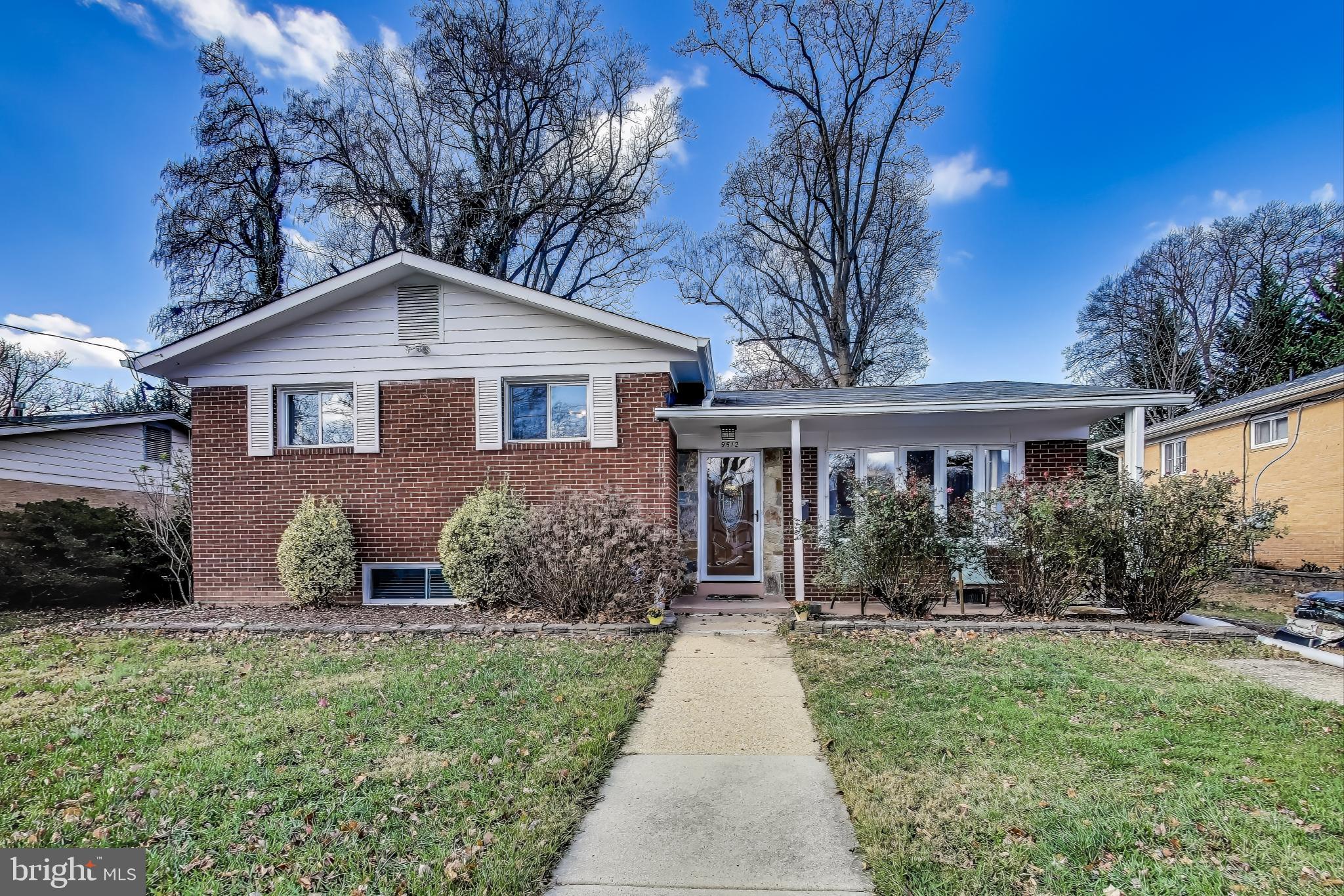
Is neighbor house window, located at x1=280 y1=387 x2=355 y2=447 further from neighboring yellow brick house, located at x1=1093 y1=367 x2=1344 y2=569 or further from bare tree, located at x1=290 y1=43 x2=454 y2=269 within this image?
neighboring yellow brick house, located at x1=1093 y1=367 x2=1344 y2=569

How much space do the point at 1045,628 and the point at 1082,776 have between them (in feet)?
13.4

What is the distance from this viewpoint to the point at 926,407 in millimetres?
8047

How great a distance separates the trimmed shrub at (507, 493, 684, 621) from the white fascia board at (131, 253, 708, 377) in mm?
2490

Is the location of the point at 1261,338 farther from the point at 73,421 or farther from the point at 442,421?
the point at 73,421

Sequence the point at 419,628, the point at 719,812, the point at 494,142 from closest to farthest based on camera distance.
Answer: the point at 719,812 < the point at 419,628 < the point at 494,142

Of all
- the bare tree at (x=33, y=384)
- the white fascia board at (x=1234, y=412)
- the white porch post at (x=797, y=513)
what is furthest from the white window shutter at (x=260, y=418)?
the bare tree at (x=33, y=384)

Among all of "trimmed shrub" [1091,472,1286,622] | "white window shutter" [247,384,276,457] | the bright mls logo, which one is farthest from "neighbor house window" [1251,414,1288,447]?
"white window shutter" [247,384,276,457]

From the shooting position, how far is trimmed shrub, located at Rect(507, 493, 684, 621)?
7371 mm

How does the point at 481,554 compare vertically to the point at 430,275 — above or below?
below

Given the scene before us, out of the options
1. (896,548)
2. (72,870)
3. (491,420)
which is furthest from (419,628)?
(896,548)

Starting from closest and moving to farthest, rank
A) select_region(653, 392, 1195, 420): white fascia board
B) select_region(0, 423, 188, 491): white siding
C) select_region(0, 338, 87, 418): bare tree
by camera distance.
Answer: select_region(653, 392, 1195, 420): white fascia board, select_region(0, 423, 188, 491): white siding, select_region(0, 338, 87, 418): bare tree

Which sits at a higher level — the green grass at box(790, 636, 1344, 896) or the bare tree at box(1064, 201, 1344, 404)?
the bare tree at box(1064, 201, 1344, 404)

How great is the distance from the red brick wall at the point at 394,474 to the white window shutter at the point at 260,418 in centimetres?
15

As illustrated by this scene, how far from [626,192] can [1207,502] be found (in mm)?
19542
